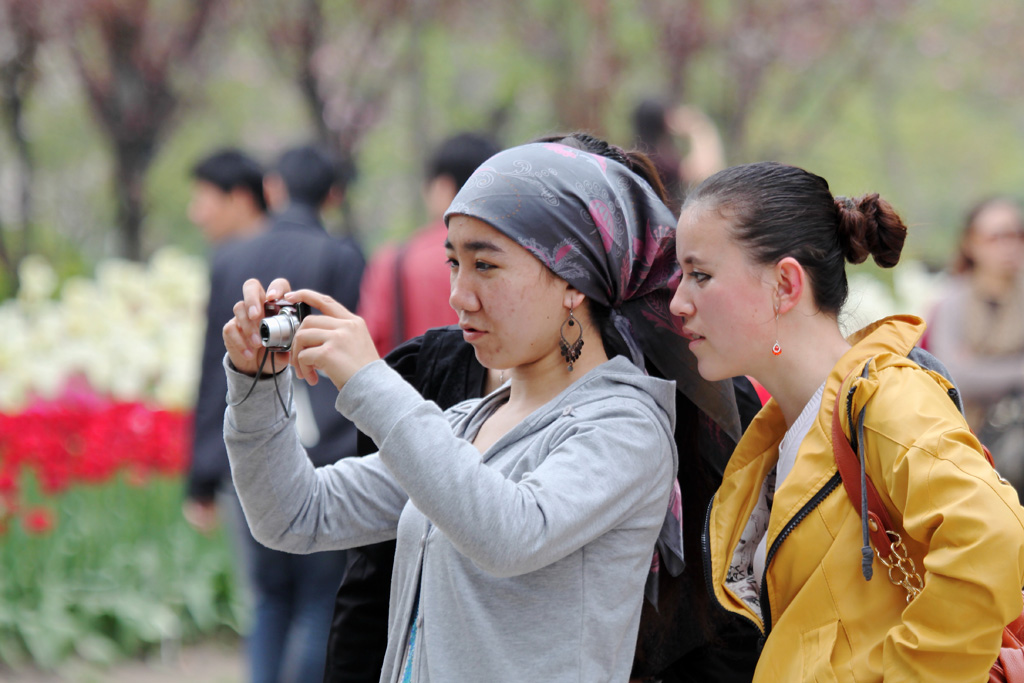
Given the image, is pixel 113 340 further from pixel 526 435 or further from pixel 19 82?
pixel 19 82

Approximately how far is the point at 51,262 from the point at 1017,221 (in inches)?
364

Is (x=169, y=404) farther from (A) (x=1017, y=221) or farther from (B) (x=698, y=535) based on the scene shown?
(B) (x=698, y=535)

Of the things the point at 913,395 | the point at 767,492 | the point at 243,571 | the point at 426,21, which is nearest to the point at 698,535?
the point at 767,492

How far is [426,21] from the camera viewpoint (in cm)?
1114

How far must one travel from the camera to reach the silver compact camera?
65.4 inches

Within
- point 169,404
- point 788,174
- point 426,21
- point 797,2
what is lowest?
point 788,174

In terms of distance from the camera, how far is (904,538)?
4.81ft

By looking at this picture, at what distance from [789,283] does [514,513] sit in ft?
1.80

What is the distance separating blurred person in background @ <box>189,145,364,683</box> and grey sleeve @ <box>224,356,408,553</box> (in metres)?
1.64

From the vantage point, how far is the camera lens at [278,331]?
1.66 metres

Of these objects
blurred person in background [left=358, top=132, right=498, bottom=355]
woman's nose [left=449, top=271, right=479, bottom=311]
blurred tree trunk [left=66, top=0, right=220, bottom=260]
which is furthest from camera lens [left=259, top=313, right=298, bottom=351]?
blurred tree trunk [left=66, top=0, right=220, bottom=260]

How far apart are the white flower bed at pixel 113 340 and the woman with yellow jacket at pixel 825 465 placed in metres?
4.50

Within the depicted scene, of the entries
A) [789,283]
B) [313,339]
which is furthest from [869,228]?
[313,339]

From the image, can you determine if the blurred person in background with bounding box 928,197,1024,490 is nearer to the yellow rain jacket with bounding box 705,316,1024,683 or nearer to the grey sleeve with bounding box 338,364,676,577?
the yellow rain jacket with bounding box 705,316,1024,683
